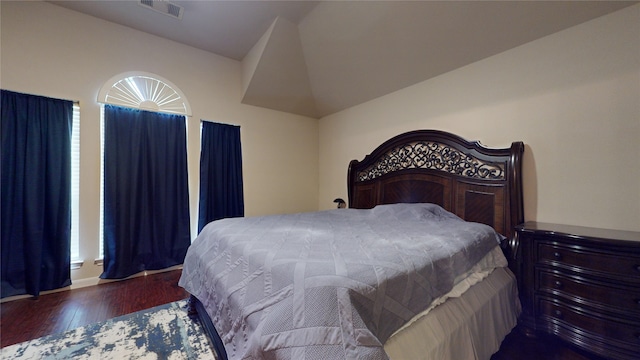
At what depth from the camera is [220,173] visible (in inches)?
129

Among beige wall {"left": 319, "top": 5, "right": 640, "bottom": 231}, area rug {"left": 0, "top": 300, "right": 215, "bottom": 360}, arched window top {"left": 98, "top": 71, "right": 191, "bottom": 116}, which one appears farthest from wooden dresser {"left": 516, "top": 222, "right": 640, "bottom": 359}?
arched window top {"left": 98, "top": 71, "right": 191, "bottom": 116}

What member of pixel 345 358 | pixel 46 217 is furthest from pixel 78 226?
pixel 345 358

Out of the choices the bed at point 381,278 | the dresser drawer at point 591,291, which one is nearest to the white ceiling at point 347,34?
the bed at point 381,278

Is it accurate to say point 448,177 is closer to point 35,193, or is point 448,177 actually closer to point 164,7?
point 164,7

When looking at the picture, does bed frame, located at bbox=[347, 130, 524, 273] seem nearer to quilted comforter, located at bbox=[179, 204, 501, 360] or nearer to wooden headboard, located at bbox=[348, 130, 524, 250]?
wooden headboard, located at bbox=[348, 130, 524, 250]

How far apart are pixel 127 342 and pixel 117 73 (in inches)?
108

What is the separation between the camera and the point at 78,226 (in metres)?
2.49

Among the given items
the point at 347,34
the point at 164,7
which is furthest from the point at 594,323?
the point at 164,7

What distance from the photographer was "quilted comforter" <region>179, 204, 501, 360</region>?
0.77 meters

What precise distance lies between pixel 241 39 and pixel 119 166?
82.7 inches

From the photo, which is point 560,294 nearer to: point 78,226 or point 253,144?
point 253,144

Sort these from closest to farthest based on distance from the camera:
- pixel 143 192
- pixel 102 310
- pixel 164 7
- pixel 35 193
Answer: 1. pixel 102 310
2. pixel 35 193
3. pixel 164 7
4. pixel 143 192

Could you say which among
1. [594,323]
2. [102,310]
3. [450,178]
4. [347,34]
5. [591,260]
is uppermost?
[347,34]

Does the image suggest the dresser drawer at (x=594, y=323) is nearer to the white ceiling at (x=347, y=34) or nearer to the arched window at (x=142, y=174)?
the white ceiling at (x=347, y=34)
